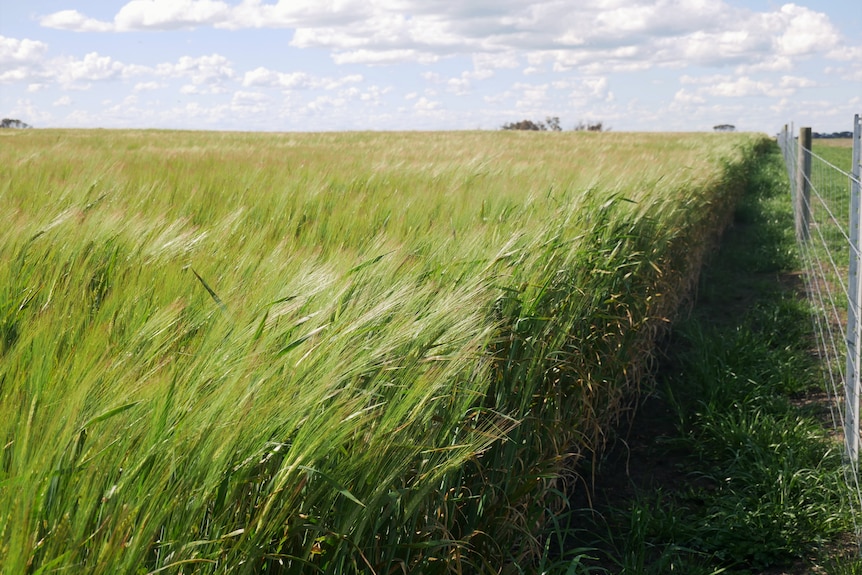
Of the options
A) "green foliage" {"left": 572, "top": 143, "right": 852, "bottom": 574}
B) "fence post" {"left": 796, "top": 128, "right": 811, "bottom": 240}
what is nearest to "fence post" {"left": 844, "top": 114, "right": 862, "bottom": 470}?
"green foliage" {"left": 572, "top": 143, "right": 852, "bottom": 574}

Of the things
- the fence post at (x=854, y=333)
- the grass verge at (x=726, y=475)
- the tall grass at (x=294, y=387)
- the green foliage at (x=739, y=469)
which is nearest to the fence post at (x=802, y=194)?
the green foliage at (x=739, y=469)

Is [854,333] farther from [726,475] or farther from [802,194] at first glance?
[802,194]

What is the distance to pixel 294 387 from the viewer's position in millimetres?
1188

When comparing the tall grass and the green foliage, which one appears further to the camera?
the green foliage

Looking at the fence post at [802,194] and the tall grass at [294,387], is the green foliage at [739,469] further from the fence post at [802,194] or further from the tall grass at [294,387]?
the fence post at [802,194]

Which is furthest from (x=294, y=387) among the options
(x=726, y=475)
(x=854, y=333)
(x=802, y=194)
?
(x=802, y=194)

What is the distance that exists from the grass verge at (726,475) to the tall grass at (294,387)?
1.27ft

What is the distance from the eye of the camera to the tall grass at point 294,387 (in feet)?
3.36

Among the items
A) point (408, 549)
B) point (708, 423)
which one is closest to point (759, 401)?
point (708, 423)

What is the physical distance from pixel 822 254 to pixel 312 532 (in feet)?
25.6

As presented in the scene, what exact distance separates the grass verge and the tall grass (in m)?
0.39

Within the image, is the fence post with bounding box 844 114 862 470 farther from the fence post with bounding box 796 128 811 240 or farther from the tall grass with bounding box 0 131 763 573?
the fence post with bounding box 796 128 811 240

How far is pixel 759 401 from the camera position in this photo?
4.03m

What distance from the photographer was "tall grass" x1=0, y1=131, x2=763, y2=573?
1.03 meters
